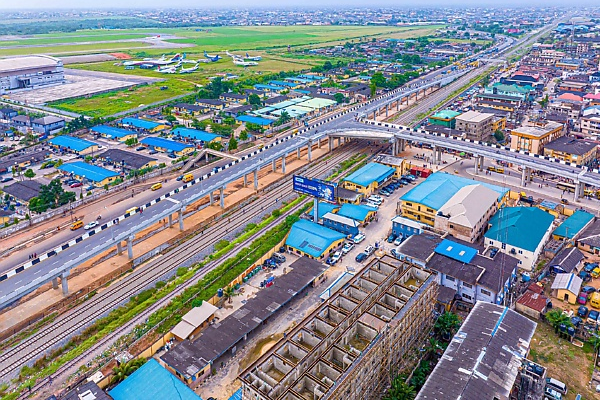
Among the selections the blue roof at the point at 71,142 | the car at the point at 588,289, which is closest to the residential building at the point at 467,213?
the car at the point at 588,289

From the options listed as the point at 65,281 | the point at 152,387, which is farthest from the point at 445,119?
the point at 152,387

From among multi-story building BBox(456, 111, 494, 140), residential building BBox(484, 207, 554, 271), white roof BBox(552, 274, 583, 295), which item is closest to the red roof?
white roof BBox(552, 274, 583, 295)

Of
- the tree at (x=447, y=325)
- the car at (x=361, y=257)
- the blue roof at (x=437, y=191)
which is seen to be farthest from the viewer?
the blue roof at (x=437, y=191)

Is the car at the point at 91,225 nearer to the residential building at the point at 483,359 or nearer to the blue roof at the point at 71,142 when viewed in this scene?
the blue roof at the point at 71,142

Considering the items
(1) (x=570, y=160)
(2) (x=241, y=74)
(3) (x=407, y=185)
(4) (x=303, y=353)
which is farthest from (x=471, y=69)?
(4) (x=303, y=353)

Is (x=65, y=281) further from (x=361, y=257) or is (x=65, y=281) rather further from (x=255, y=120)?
(x=255, y=120)

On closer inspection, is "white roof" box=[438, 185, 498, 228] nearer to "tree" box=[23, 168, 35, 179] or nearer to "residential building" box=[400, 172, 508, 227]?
"residential building" box=[400, 172, 508, 227]

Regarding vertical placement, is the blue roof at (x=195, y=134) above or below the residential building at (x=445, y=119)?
below
